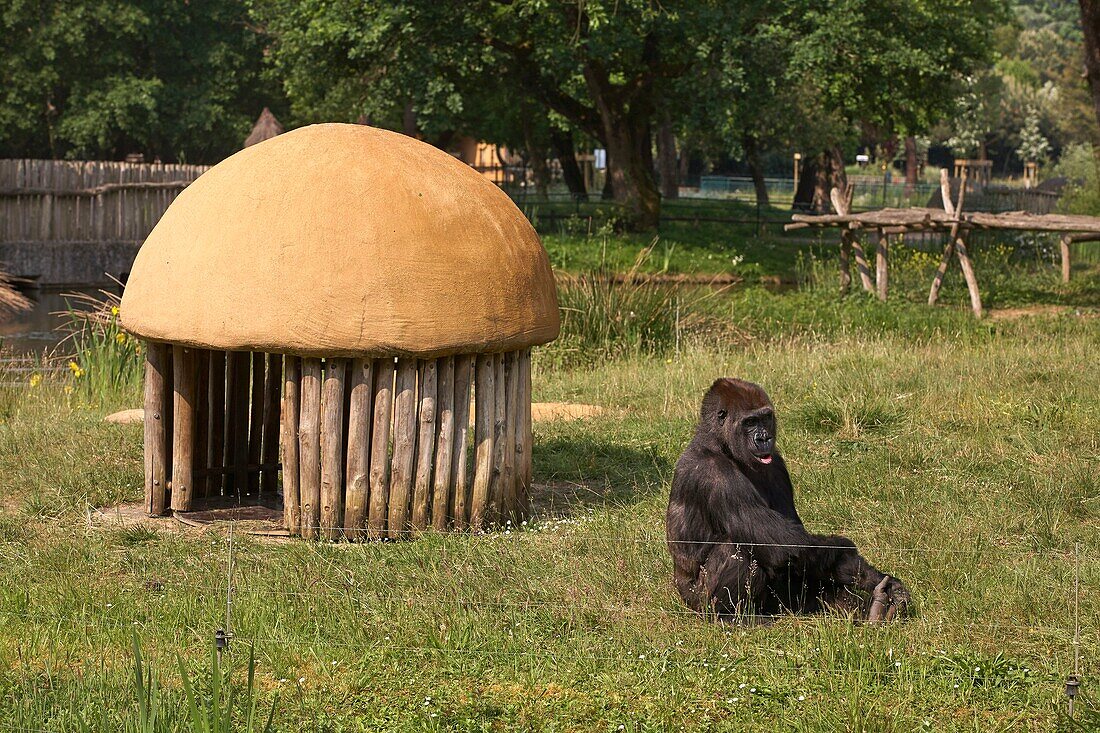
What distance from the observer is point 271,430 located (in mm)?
9961

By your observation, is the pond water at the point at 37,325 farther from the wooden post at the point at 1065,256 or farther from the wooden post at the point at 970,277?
the wooden post at the point at 1065,256

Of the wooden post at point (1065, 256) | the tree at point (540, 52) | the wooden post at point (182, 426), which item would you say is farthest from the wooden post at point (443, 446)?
the tree at point (540, 52)

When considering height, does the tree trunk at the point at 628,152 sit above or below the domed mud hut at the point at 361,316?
above

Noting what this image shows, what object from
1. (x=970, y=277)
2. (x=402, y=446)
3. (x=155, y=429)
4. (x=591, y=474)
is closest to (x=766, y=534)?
(x=402, y=446)

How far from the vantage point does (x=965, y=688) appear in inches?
219

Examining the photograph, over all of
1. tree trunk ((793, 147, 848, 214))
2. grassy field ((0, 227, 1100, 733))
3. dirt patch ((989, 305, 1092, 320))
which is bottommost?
grassy field ((0, 227, 1100, 733))

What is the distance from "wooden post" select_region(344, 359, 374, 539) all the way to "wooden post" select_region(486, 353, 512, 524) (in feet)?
2.78

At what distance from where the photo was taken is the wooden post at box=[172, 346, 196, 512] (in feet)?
28.0

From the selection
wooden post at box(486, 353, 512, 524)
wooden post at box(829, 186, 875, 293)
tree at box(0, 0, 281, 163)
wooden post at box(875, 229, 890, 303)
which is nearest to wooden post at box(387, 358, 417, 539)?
wooden post at box(486, 353, 512, 524)

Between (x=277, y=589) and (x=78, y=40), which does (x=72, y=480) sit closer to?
(x=277, y=589)

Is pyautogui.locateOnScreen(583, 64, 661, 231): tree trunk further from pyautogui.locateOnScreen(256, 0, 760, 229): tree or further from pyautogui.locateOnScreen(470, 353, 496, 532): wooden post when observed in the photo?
pyautogui.locateOnScreen(470, 353, 496, 532): wooden post

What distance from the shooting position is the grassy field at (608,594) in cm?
544

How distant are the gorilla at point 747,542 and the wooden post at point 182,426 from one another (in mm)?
3617

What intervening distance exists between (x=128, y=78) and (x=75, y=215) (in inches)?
606
